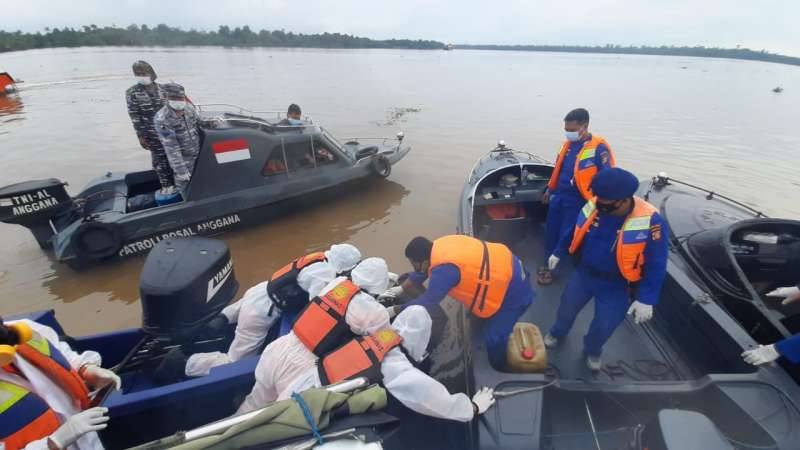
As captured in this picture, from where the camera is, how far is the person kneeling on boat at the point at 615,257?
2180 millimetres

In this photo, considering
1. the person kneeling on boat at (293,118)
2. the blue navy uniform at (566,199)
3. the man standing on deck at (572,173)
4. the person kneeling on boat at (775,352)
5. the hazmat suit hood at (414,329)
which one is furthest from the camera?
the person kneeling on boat at (293,118)

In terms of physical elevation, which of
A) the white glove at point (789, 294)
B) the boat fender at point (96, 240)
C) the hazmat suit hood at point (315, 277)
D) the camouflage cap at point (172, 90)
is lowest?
the boat fender at point (96, 240)

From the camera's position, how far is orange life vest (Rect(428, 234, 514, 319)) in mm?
2275

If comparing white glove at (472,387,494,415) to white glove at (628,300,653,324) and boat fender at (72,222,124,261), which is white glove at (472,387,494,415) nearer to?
white glove at (628,300,653,324)

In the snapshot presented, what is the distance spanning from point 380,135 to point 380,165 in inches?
186

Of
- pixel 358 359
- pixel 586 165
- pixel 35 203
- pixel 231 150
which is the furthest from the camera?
pixel 231 150

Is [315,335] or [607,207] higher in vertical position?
[607,207]

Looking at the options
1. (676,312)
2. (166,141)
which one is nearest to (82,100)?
(166,141)

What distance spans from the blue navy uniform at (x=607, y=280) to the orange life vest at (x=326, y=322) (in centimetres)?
160

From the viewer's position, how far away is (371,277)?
2264 mm

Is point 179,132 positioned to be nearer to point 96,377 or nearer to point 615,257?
point 96,377

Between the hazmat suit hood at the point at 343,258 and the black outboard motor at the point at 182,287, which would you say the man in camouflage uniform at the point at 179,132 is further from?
the hazmat suit hood at the point at 343,258

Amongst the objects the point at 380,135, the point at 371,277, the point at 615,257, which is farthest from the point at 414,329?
the point at 380,135

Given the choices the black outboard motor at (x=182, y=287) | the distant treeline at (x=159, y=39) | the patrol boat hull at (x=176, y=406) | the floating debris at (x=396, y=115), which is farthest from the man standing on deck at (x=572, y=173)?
the distant treeline at (x=159, y=39)
